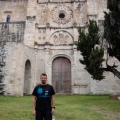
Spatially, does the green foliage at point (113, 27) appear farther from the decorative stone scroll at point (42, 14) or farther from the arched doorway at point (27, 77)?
the decorative stone scroll at point (42, 14)

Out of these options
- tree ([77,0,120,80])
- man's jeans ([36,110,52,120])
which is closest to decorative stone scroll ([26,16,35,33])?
tree ([77,0,120,80])

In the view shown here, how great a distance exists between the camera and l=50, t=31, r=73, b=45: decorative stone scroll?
23.1 metres

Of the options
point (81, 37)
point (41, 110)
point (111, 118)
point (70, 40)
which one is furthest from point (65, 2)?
point (41, 110)

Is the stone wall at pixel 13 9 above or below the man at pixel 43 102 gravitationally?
above


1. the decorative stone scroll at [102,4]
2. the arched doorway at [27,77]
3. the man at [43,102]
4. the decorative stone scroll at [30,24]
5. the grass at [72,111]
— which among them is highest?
the decorative stone scroll at [102,4]

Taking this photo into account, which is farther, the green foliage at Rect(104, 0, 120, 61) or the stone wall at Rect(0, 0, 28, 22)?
the stone wall at Rect(0, 0, 28, 22)

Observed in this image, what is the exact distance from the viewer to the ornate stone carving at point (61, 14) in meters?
23.8

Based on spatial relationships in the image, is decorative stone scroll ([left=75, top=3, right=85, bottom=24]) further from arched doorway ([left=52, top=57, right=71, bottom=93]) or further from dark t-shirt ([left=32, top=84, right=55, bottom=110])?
dark t-shirt ([left=32, top=84, right=55, bottom=110])

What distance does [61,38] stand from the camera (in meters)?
23.3

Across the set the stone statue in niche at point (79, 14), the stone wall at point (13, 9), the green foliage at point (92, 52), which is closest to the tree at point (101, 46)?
the green foliage at point (92, 52)

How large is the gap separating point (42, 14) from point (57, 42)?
392 cm

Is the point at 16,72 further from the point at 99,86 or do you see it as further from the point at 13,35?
the point at 99,86

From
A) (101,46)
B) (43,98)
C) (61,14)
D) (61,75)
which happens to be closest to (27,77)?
(61,75)

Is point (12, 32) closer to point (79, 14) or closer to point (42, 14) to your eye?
point (42, 14)
